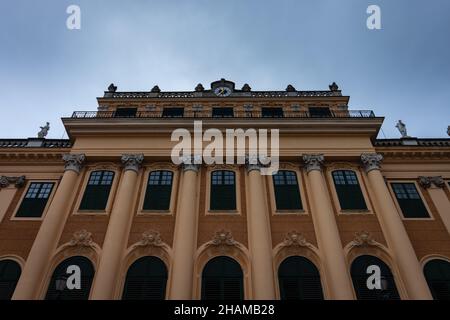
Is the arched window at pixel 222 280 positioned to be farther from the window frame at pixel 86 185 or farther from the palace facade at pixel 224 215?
the window frame at pixel 86 185

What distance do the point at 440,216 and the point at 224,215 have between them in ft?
40.3


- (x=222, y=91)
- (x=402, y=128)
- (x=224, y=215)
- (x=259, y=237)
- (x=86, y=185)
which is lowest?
(x=259, y=237)

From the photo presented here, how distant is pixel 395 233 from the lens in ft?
58.0

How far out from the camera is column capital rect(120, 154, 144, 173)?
20.9m

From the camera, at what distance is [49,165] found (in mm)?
22359

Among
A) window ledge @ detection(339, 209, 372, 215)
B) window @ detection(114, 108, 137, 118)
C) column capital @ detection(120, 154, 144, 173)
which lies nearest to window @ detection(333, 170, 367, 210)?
window ledge @ detection(339, 209, 372, 215)

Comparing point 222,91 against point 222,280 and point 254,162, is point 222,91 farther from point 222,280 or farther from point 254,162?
point 222,280

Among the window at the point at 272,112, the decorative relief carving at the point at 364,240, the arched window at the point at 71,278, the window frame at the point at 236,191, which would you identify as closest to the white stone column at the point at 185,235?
the window frame at the point at 236,191

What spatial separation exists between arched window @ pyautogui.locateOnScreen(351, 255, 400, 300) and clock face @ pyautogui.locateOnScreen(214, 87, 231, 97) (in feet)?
52.9

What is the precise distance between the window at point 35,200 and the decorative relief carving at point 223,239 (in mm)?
10358

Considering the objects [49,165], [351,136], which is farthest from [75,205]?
[351,136]

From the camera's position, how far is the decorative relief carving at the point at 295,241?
699 inches

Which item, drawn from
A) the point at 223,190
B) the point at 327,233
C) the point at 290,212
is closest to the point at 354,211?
the point at 327,233

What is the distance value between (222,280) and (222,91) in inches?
641
